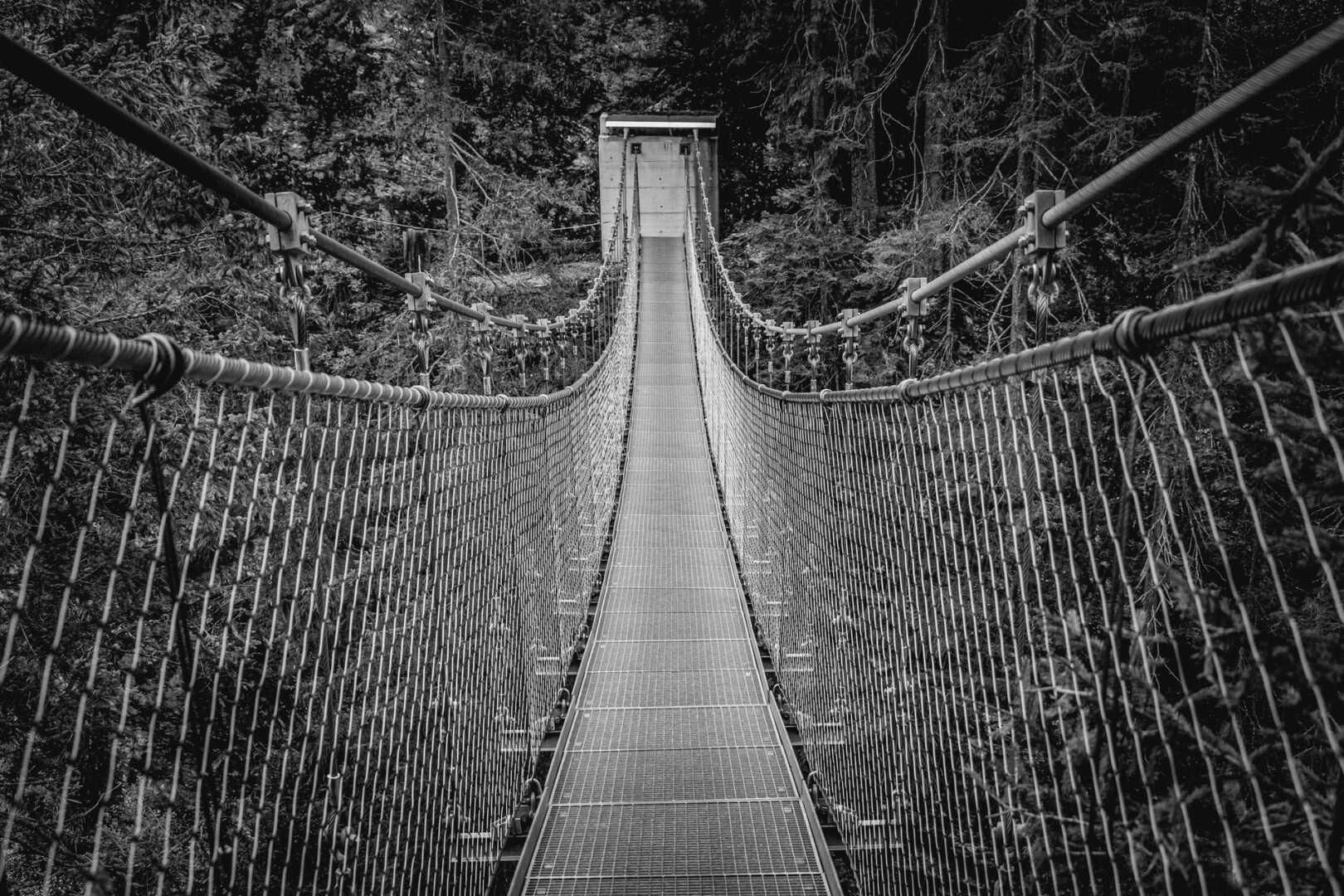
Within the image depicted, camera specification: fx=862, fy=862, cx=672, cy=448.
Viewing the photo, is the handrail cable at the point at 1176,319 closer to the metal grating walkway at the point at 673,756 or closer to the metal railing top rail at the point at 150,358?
the metal railing top rail at the point at 150,358

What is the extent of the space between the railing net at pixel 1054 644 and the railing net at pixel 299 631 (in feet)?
2.58

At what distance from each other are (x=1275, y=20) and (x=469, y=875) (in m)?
5.90

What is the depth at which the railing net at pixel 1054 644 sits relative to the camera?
614 millimetres

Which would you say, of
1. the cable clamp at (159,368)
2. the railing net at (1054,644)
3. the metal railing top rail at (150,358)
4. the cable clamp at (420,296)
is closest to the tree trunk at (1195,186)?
the railing net at (1054,644)

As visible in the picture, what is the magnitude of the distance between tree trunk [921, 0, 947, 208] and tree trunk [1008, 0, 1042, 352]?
1439 mm

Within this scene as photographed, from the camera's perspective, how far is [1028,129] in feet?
17.3

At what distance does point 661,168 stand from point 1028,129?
407 inches

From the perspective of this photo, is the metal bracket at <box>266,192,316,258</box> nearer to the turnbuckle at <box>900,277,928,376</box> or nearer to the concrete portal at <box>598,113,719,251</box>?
the turnbuckle at <box>900,277,928,376</box>

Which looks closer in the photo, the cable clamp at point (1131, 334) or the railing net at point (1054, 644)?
the railing net at point (1054, 644)

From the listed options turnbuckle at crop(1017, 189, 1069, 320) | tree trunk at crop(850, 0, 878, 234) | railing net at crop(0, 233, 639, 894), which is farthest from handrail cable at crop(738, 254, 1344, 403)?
tree trunk at crop(850, 0, 878, 234)

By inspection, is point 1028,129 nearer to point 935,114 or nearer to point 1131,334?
point 935,114

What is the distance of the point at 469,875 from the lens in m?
1.85

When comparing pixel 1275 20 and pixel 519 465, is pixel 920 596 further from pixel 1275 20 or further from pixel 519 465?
pixel 1275 20

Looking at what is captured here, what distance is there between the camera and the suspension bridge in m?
0.68
